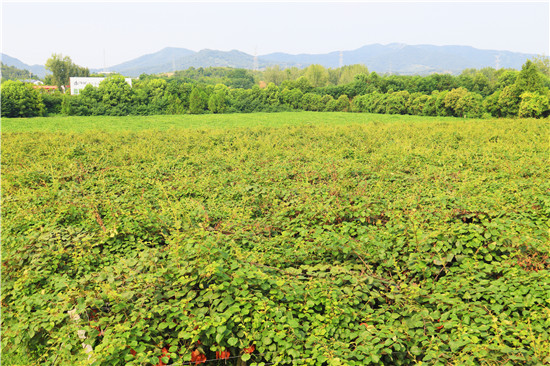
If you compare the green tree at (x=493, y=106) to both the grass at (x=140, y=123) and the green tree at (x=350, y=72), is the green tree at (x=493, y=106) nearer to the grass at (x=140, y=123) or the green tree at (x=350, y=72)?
the grass at (x=140, y=123)

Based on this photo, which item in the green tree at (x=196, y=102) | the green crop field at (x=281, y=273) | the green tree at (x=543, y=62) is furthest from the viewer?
the green tree at (x=543, y=62)

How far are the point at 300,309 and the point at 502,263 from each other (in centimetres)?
257

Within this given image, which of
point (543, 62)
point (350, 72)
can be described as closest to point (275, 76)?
point (350, 72)

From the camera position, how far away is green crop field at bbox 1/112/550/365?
10.3ft

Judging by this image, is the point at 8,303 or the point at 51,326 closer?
the point at 51,326

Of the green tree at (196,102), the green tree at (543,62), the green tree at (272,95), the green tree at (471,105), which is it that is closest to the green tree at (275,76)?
the green tree at (272,95)

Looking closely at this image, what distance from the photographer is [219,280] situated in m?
3.66

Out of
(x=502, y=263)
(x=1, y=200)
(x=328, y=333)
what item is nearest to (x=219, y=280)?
(x=328, y=333)

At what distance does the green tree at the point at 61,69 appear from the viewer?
99.1 metres

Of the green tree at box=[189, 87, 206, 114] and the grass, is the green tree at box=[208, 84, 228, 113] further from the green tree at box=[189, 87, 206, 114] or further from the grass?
the grass

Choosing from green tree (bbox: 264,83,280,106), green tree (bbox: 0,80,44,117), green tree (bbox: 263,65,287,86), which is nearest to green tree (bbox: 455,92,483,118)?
green tree (bbox: 264,83,280,106)

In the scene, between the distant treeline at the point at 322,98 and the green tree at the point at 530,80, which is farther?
the distant treeline at the point at 322,98

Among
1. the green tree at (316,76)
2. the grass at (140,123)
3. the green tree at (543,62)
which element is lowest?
the grass at (140,123)

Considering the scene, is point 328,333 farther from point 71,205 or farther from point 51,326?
point 71,205
